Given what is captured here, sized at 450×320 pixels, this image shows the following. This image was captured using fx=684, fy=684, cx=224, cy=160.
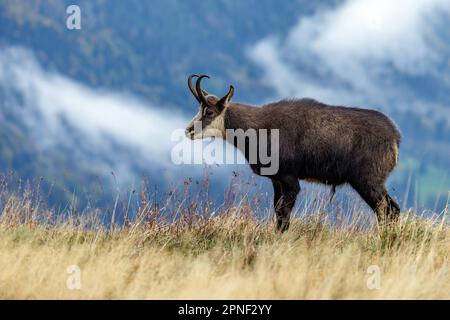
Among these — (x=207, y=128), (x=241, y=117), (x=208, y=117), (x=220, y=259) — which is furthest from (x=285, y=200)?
(x=220, y=259)

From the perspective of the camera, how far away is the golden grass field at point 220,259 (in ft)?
23.2

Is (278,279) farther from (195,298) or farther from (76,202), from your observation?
(76,202)

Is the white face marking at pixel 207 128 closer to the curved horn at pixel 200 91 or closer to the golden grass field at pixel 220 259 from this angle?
the curved horn at pixel 200 91

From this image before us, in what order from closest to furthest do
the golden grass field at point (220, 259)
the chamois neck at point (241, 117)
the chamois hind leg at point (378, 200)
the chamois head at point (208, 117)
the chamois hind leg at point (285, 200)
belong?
1. the golden grass field at point (220, 259)
2. the chamois hind leg at point (285, 200)
3. the chamois hind leg at point (378, 200)
4. the chamois head at point (208, 117)
5. the chamois neck at point (241, 117)

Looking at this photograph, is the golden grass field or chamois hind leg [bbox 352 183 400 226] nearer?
the golden grass field

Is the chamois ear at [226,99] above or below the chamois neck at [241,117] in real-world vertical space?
above

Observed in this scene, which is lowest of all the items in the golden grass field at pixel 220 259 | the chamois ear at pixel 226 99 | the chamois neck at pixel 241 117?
the golden grass field at pixel 220 259

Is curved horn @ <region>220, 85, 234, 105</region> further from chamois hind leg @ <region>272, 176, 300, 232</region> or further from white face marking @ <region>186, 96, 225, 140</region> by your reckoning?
chamois hind leg @ <region>272, 176, 300, 232</region>

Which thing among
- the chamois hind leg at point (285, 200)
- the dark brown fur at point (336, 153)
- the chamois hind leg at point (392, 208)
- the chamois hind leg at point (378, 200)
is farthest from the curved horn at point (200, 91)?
the chamois hind leg at point (392, 208)

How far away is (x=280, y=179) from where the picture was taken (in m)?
10.7

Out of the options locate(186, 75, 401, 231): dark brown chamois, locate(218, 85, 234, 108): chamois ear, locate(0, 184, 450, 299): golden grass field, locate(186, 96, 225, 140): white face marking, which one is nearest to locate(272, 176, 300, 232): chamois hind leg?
locate(186, 75, 401, 231): dark brown chamois

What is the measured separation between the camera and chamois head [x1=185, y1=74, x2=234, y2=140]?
1085 centimetres

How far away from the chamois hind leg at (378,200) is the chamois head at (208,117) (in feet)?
7.80
